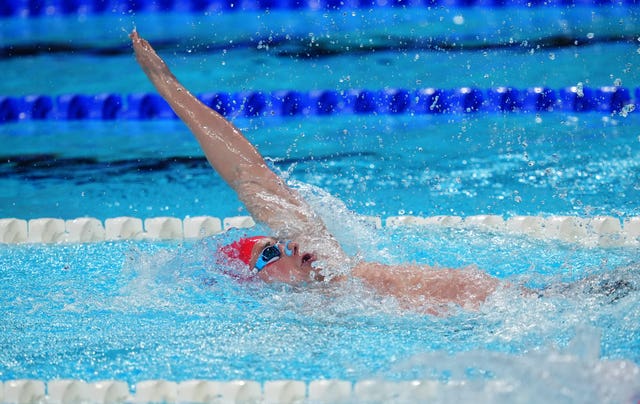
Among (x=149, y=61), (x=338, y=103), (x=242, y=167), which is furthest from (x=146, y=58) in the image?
(x=338, y=103)

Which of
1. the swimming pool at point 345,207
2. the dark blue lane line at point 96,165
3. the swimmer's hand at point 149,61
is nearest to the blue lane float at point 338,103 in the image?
the swimming pool at point 345,207

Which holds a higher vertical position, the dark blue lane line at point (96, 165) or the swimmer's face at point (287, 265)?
the dark blue lane line at point (96, 165)

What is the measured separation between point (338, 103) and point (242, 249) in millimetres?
2101

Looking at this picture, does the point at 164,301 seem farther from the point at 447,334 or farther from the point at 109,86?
the point at 109,86

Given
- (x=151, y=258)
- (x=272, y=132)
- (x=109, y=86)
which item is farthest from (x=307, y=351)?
(x=109, y=86)

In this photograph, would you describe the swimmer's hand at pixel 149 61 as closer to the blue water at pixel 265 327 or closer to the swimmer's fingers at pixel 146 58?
the swimmer's fingers at pixel 146 58

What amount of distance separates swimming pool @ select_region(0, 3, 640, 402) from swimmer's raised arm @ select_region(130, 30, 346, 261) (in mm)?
197

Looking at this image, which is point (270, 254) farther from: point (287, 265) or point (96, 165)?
point (96, 165)

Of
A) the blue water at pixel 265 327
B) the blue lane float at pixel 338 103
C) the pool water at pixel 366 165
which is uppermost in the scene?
the blue lane float at pixel 338 103

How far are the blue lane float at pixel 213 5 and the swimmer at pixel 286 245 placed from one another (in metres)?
3.01

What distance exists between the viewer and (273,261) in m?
2.62

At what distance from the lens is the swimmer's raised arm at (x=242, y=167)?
2682mm

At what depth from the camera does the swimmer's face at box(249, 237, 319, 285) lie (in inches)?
103

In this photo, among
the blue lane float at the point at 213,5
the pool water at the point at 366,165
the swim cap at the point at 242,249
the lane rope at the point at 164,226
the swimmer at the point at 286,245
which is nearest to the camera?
the swimmer at the point at 286,245
